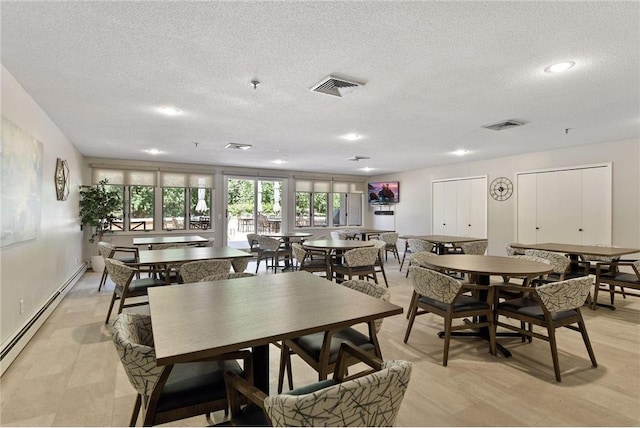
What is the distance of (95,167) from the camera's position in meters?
7.31

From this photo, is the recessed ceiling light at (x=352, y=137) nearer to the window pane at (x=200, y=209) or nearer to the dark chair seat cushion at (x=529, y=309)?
the dark chair seat cushion at (x=529, y=309)

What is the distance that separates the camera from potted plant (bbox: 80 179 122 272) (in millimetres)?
6418

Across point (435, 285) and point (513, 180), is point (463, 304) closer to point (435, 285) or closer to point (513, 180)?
point (435, 285)

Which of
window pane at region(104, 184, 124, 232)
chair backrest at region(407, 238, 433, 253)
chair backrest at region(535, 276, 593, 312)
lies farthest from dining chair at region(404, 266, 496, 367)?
window pane at region(104, 184, 124, 232)

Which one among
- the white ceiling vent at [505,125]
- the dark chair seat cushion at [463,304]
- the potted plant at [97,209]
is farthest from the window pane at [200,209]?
the dark chair seat cushion at [463,304]

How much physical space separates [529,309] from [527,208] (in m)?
4.78

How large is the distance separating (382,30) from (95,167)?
7.46 m

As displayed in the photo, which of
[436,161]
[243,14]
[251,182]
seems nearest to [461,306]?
[243,14]

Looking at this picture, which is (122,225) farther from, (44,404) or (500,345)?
(500,345)

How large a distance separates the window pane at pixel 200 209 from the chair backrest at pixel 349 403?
804 centimetres

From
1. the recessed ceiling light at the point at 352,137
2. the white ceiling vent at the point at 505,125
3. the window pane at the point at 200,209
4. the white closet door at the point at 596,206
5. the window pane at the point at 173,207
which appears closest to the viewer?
the white ceiling vent at the point at 505,125

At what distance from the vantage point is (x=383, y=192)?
399 inches

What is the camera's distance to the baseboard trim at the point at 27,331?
2.63 m

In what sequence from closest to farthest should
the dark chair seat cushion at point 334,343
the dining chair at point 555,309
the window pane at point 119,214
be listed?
the dark chair seat cushion at point 334,343 → the dining chair at point 555,309 → the window pane at point 119,214
